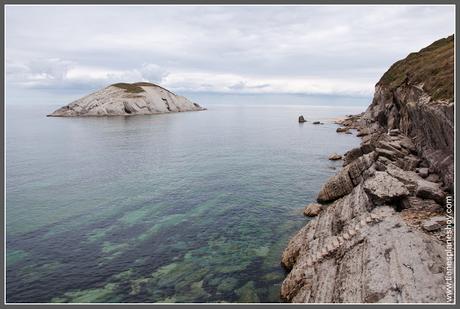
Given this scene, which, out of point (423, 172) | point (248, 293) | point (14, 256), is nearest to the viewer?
point (248, 293)

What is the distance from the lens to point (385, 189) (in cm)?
3164

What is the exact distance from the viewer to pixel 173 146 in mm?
96312

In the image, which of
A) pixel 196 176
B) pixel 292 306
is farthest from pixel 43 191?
pixel 292 306

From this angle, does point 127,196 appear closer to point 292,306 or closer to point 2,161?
point 2,161

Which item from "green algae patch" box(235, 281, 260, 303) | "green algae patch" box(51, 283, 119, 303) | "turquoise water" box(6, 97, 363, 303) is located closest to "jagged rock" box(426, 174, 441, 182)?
"turquoise water" box(6, 97, 363, 303)

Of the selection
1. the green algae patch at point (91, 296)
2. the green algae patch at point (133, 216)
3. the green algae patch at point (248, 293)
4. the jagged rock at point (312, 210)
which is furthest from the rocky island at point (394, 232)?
the green algae patch at point (133, 216)

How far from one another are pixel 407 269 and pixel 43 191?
51.1 m

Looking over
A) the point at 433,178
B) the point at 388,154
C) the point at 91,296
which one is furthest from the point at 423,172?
the point at 91,296

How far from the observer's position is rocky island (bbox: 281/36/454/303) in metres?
21.3

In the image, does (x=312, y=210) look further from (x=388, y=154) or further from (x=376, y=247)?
(x=376, y=247)

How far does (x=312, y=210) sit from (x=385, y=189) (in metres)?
12.2

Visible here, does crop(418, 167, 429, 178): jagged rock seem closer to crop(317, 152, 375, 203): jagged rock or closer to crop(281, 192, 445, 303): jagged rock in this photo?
crop(281, 192, 445, 303): jagged rock

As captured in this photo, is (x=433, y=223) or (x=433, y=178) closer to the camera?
(x=433, y=223)

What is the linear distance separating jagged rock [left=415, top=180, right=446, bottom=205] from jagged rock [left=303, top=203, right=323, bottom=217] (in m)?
14.1
